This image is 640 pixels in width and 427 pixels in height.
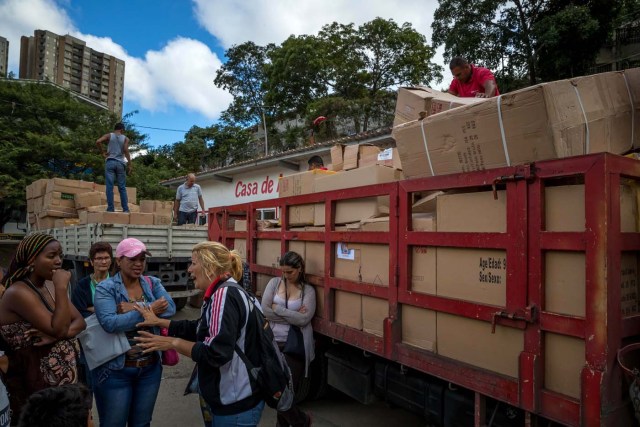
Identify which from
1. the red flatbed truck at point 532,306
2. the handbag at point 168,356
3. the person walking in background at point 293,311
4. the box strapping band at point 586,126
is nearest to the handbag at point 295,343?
the person walking in background at point 293,311

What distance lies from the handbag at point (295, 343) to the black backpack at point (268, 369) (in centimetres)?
126

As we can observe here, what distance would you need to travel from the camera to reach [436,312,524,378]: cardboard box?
7.25 feet

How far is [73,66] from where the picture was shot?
49.2m

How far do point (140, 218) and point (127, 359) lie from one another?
527 centimetres

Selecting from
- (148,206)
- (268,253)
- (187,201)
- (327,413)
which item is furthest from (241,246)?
(187,201)

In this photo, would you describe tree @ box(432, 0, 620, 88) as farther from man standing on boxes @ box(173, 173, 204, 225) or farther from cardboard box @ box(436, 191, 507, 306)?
cardboard box @ box(436, 191, 507, 306)

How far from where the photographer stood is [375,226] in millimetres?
3109

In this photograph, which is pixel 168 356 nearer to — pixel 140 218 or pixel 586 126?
pixel 586 126

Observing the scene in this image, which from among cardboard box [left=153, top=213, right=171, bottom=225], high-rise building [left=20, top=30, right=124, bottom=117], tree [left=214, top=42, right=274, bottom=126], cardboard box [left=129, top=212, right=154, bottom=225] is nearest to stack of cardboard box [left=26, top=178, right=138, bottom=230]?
cardboard box [left=129, top=212, right=154, bottom=225]

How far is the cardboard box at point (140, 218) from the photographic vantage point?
7.54m

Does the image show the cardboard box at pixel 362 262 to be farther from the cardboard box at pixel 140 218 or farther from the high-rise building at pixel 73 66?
the high-rise building at pixel 73 66

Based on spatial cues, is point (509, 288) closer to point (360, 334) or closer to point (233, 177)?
point (360, 334)

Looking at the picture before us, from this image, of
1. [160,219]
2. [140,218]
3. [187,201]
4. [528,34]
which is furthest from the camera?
[528,34]

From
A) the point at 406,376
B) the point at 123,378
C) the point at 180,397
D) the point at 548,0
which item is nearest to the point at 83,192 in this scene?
the point at 180,397
